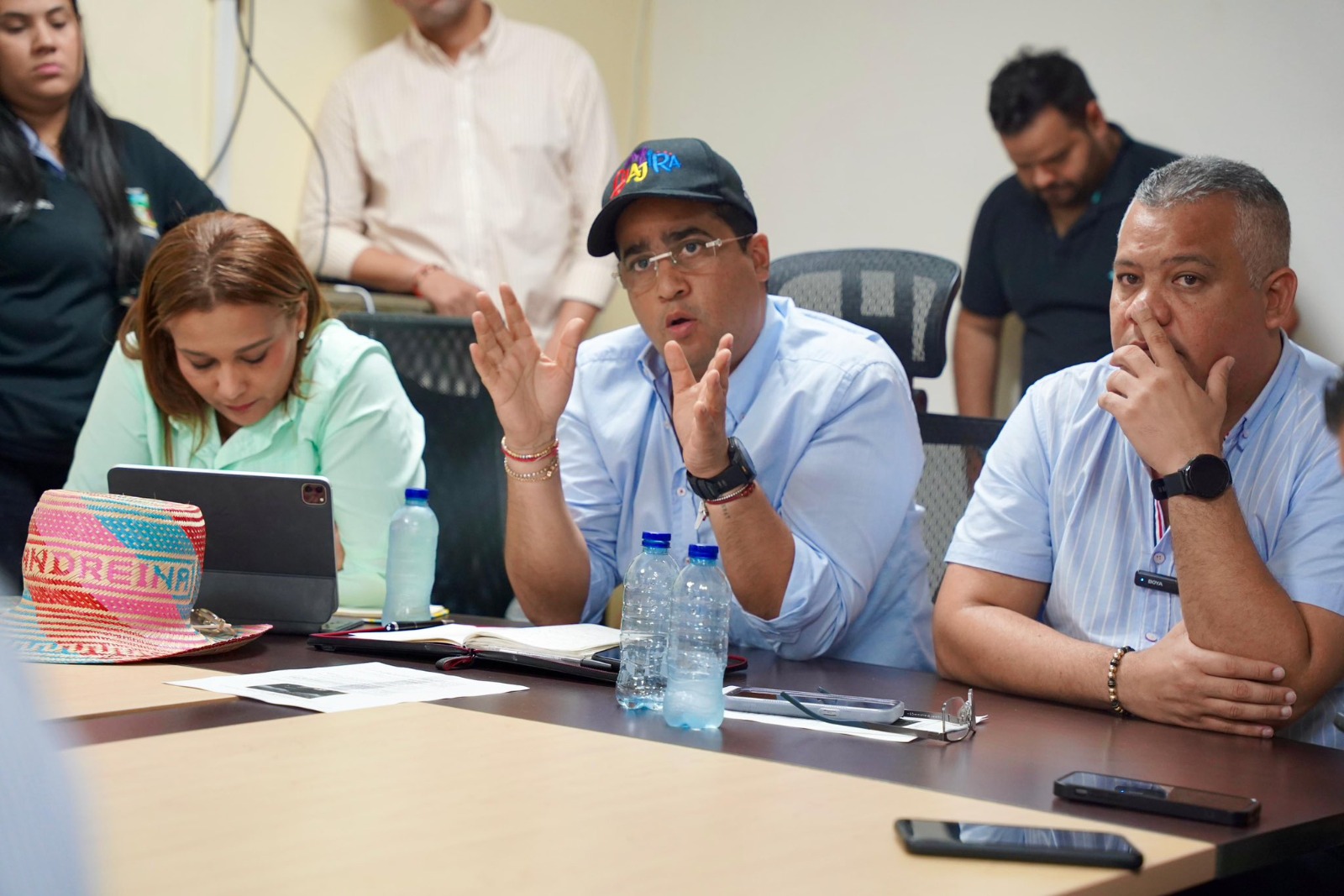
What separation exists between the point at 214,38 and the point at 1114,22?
7.56ft

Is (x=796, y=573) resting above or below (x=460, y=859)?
above

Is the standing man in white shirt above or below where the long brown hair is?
above

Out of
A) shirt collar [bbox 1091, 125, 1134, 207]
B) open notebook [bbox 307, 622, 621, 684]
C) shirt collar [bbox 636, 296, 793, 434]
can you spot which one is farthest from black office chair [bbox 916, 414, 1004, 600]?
shirt collar [bbox 1091, 125, 1134, 207]

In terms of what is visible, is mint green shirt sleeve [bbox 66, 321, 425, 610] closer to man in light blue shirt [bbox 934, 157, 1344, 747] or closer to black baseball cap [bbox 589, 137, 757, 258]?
black baseball cap [bbox 589, 137, 757, 258]

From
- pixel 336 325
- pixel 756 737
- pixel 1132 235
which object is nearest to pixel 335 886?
pixel 756 737

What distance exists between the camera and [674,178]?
2.05 metres

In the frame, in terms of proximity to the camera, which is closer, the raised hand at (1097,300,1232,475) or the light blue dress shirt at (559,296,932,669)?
the raised hand at (1097,300,1232,475)

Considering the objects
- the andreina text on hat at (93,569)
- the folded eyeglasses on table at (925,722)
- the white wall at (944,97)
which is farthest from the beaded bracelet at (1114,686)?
the white wall at (944,97)

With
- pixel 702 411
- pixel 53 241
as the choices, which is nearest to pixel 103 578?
pixel 702 411

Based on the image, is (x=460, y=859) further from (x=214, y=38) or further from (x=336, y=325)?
(x=214, y=38)

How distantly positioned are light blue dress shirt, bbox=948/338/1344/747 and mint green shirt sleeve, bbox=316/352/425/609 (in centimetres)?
91

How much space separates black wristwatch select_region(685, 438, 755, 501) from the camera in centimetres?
185

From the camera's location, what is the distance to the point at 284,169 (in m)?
3.84

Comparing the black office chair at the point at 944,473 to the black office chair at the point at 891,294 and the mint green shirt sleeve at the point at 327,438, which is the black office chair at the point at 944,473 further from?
the mint green shirt sleeve at the point at 327,438
